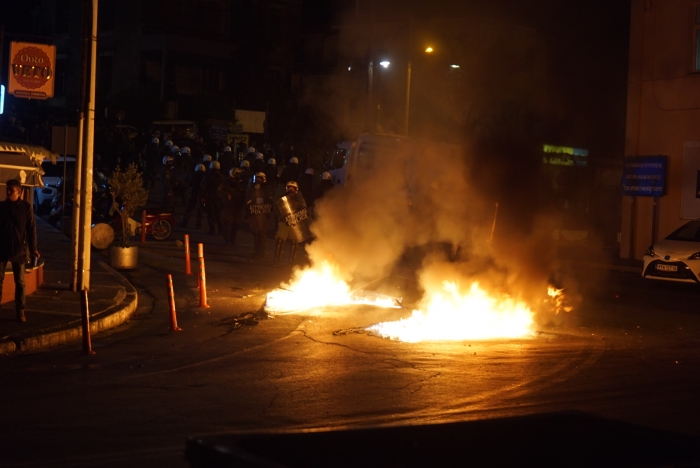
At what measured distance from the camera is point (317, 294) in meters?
15.2

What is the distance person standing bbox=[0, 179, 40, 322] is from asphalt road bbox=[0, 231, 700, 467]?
4.06 feet

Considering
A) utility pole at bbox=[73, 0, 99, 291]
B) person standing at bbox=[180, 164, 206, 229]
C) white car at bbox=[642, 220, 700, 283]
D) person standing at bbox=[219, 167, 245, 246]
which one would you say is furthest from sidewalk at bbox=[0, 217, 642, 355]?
white car at bbox=[642, 220, 700, 283]

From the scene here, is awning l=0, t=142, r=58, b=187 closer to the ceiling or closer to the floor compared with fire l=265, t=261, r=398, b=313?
closer to the ceiling

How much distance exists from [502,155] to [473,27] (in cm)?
919

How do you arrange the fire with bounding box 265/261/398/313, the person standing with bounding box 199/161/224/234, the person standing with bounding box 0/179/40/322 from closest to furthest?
1. the person standing with bounding box 0/179/40/322
2. the fire with bounding box 265/261/398/313
3. the person standing with bounding box 199/161/224/234

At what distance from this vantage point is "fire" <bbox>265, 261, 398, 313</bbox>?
14.2 meters

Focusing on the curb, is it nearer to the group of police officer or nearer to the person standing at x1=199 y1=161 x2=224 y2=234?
the group of police officer

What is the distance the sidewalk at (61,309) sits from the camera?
34.2 feet

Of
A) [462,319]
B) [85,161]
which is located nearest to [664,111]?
[462,319]

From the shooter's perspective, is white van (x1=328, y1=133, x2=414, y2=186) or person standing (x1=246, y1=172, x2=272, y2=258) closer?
person standing (x1=246, y1=172, x2=272, y2=258)

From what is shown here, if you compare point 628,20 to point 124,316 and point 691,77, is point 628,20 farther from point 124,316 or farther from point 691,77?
point 124,316

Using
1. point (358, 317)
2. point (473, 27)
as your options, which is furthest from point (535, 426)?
point (473, 27)

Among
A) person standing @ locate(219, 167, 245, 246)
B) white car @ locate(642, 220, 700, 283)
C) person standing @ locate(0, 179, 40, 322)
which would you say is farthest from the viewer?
person standing @ locate(219, 167, 245, 246)

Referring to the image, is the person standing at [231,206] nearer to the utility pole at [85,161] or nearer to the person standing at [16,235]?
the utility pole at [85,161]
